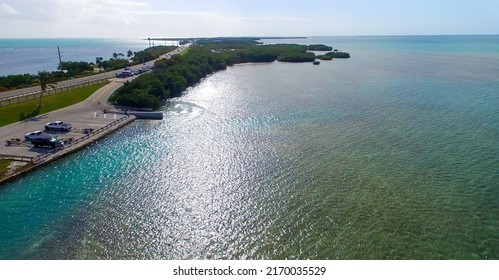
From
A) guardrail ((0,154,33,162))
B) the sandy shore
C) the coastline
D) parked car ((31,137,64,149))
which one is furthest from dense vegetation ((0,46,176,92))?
guardrail ((0,154,33,162))

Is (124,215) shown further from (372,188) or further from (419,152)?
(419,152)

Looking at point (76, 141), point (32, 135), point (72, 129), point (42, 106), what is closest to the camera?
point (32, 135)

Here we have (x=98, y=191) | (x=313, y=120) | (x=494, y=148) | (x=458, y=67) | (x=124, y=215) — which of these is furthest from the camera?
(x=458, y=67)

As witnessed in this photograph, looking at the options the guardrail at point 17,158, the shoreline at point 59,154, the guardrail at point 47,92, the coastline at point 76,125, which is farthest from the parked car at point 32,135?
the guardrail at point 47,92

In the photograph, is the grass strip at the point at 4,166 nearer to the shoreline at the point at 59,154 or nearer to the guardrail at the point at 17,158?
the guardrail at the point at 17,158

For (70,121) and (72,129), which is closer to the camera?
(72,129)

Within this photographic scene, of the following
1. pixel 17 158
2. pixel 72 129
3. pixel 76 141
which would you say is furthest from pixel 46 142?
pixel 72 129

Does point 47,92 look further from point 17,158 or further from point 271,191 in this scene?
point 271,191

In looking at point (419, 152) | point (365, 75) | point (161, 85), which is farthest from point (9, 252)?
point (365, 75)
